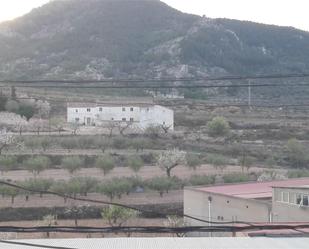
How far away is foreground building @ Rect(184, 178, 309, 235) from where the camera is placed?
20.2 metres

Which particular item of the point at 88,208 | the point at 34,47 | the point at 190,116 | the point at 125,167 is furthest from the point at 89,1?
the point at 88,208

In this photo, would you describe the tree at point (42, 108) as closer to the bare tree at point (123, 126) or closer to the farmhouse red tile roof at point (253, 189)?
the bare tree at point (123, 126)

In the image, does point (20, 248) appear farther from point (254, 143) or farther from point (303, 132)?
point (303, 132)

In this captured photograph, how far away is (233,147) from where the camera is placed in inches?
2080

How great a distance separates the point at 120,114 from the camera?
66.5 meters

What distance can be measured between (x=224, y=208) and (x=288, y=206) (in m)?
4.57

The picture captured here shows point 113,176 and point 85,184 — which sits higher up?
point 85,184

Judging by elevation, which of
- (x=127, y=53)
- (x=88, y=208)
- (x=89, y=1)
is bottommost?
(x=88, y=208)

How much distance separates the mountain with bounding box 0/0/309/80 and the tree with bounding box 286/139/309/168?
47.8 metres

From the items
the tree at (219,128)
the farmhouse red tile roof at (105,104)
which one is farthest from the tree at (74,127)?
the tree at (219,128)

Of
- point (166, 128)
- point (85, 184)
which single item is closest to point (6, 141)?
point (85, 184)

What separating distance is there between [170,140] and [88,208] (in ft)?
73.5

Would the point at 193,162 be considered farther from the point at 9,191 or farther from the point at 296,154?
the point at 9,191

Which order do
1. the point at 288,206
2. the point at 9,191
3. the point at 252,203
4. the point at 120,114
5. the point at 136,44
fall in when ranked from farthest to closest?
the point at 136,44 < the point at 120,114 < the point at 9,191 < the point at 252,203 < the point at 288,206
